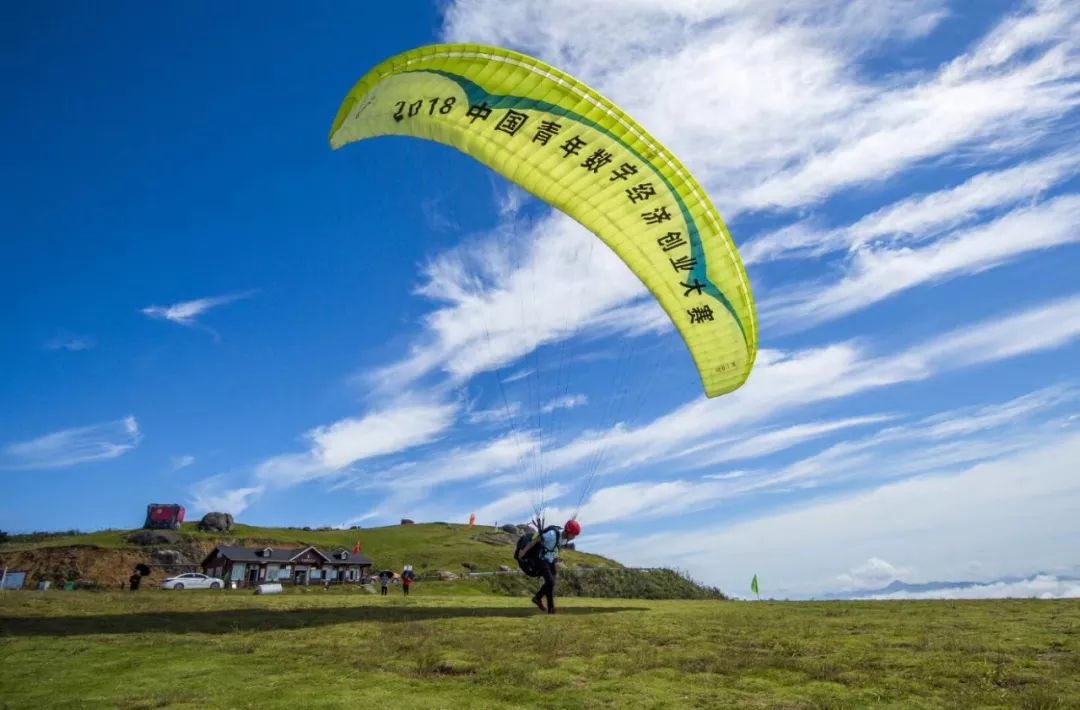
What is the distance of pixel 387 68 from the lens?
14406 mm

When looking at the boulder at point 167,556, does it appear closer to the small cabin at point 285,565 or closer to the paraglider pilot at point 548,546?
the small cabin at point 285,565

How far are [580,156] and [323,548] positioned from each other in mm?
74686

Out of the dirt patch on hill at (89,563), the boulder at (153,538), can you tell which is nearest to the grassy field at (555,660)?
the dirt patch on hill at (89,563)

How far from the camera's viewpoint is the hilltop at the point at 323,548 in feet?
194

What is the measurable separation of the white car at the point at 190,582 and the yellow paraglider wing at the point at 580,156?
44954mm

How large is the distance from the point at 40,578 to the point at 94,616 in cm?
6583

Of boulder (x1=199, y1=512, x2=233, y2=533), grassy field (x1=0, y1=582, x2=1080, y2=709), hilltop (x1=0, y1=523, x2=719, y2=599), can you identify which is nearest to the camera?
grassy field (x1=0, y1=582, x2=1080, y2=709)

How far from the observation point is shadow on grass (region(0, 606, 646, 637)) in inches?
606

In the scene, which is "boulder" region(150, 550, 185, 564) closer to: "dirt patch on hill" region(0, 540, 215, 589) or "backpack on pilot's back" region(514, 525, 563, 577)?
"dirt patch on hill" region(0, 540, 215, 589)

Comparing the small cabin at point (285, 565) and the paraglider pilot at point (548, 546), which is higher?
the paraglider pilot at point (548, 546)

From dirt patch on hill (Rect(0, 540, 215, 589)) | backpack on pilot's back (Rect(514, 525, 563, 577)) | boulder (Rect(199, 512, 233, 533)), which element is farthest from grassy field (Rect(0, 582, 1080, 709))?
boulder (Rect(199, 512, 233, 533))

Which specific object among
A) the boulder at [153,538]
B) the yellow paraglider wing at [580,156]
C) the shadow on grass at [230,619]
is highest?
the yellow paraglider wing at [580,156]

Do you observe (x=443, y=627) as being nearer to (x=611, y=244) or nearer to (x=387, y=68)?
(x=611, y=244)

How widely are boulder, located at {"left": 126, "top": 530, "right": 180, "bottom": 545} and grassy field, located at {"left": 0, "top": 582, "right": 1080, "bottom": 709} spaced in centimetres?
7408
